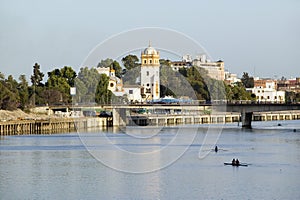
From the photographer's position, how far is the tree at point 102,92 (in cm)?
13475

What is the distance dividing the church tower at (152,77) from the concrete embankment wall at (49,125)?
3837 cm

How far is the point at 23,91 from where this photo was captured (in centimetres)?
12738

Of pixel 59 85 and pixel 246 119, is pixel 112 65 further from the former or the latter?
pixel 246 119

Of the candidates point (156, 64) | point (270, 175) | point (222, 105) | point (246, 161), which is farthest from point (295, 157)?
point (156, 64)

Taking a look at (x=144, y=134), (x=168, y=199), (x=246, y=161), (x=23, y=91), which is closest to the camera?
(x=168, y=199)

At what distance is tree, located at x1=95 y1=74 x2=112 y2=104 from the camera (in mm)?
134750

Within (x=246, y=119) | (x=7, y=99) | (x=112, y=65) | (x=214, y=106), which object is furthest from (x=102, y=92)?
(x=112, y=65)

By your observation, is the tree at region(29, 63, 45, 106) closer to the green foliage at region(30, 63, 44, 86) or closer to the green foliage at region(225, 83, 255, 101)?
the green foliage at region(30, 63, 44, 86)

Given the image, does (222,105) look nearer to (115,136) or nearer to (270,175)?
(115,136)

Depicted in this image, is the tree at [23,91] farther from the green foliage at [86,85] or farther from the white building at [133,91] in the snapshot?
the white building at [133,91]

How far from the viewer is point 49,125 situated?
351 feet

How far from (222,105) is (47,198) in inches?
2758

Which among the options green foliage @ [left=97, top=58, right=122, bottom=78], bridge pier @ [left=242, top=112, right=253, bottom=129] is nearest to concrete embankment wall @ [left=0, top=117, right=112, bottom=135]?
bridge pier @ [left=242, top=112, right=253, bottom=129]

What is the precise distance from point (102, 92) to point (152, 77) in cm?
3175
